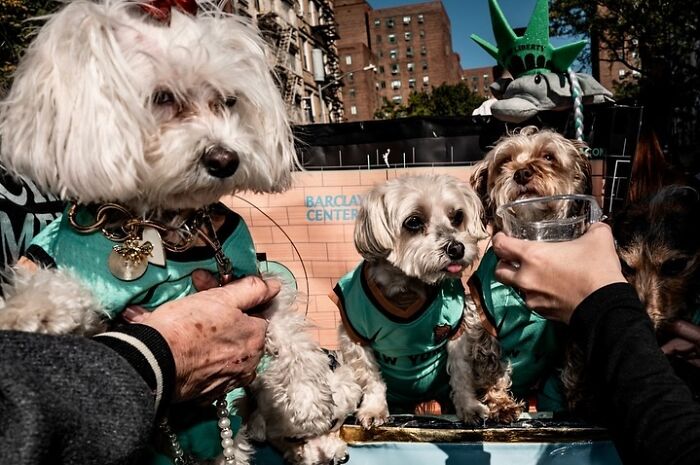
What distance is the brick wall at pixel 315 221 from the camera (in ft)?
12.4

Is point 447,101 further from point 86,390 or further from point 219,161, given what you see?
point 86,390

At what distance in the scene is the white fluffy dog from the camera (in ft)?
5.05

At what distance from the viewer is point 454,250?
2928mm

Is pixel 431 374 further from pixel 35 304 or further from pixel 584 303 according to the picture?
pixel 35 304

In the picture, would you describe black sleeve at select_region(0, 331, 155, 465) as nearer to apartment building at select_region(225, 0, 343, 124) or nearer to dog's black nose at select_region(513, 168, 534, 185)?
dog's black nose at select_region(513, 168, 534, 185)

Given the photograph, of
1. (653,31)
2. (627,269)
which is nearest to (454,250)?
(627,269)

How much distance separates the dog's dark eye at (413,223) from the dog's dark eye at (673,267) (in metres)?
1.38

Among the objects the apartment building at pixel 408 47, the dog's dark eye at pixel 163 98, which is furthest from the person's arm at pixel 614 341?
the apartment building at pixel 408 47

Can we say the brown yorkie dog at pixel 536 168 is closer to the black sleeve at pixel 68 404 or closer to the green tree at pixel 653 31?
the black sleeve at pixel 68 404

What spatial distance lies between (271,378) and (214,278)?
20.1 inches

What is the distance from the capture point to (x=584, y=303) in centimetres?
125

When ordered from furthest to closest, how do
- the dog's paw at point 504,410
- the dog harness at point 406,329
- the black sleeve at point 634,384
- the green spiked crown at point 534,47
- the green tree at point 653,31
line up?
1. the green tree at point 653,31
2. the green spiked crown at point 534,47
3. the dog harness at point 406,329
4. the dog's paw at point 504,410
5. the black sleeve at point 634,384

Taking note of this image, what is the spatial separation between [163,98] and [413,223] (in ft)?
6.00

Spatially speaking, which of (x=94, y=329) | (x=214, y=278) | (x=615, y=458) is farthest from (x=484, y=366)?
(x=94, y=329)
